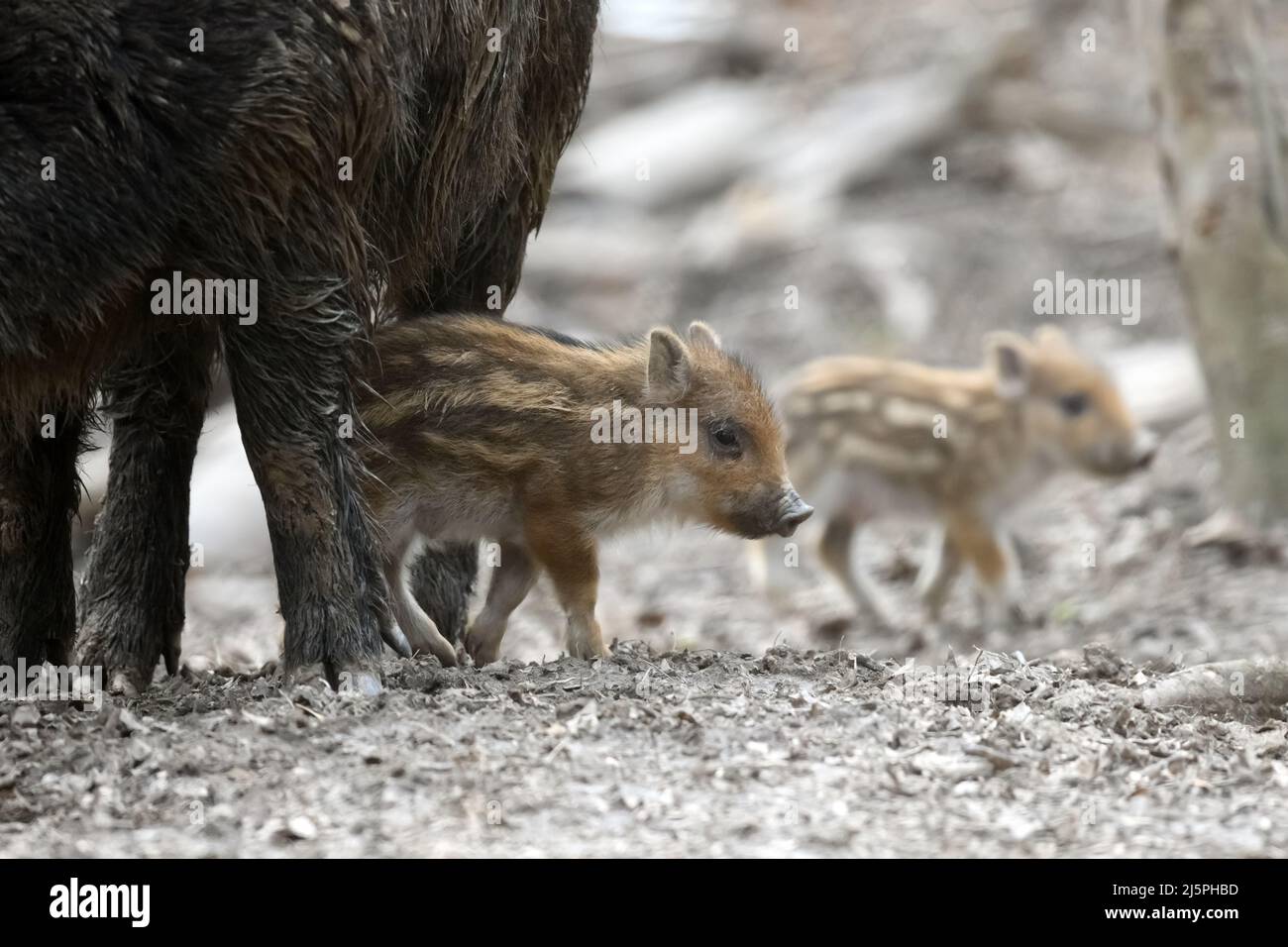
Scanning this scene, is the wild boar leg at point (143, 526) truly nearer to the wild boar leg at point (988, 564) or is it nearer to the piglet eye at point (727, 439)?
the piglet eye at point (727, 439)

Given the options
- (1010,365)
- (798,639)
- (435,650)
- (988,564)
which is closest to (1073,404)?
(1010,365)

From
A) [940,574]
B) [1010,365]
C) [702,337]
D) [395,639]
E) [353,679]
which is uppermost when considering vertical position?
[1010,365]

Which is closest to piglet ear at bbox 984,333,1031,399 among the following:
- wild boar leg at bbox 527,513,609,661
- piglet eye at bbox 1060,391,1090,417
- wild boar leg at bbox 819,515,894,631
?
piglet eye at bbox 1060,391,1090,417

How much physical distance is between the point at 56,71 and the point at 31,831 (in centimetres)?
164

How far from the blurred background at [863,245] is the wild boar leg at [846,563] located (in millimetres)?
157

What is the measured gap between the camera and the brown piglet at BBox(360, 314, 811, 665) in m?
5.10

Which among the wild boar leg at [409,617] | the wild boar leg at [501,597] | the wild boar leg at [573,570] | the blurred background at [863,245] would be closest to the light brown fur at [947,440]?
the blurred background at [863,245]

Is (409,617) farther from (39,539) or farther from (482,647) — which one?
(39,539)

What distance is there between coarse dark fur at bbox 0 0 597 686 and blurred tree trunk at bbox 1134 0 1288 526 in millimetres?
3348

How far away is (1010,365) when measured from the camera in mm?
8805

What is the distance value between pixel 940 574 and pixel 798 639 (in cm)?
77

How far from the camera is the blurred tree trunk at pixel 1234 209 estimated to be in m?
7.66

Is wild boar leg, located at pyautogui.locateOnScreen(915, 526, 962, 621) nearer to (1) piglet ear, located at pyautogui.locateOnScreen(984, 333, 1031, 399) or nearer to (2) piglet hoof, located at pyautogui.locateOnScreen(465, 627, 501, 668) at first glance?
(1) piglet ear, located at pyautogui.locateOnScreen(984, 333, 1031, 399)

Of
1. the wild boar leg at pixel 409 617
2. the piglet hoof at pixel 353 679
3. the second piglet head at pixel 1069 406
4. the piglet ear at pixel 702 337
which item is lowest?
the piglet hoof at pixel 353 679
